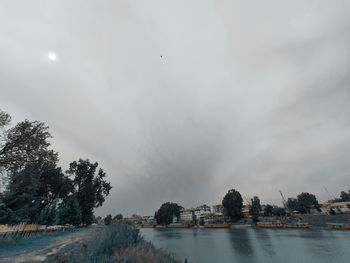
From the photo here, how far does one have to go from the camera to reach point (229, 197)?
86188 millimetres

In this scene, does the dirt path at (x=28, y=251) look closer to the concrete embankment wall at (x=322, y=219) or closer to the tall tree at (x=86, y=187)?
the tall tree at (x=86, y=187)

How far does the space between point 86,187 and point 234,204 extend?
7253 cm

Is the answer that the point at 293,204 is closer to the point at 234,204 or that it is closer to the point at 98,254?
the point at 234,204

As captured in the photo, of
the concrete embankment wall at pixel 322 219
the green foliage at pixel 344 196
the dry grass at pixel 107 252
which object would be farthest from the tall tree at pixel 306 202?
the dry grass at pixel 107 252

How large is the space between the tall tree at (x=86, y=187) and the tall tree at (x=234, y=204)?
6544 centimetres

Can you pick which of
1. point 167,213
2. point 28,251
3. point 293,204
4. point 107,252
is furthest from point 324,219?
point 28,251

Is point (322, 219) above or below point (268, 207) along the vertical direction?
below

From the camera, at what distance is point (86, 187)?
4291cm

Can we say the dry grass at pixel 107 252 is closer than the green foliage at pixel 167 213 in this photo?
Yes

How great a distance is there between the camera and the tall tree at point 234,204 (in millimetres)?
83875

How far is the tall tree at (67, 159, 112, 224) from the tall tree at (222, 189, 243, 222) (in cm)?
6544

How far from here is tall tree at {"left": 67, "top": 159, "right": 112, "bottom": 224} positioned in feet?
140

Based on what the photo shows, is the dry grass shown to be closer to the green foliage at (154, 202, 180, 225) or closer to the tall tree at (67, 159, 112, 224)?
the tall tree at (67, 159, 112, 224)

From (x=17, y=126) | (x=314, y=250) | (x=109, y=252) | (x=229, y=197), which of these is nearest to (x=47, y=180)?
(x=17, y=126)
